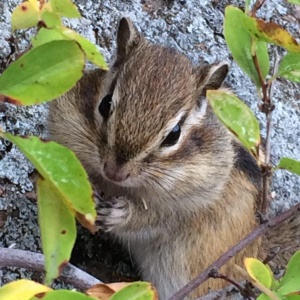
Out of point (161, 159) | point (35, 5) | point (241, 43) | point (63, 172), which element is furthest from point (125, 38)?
point (63, 172)

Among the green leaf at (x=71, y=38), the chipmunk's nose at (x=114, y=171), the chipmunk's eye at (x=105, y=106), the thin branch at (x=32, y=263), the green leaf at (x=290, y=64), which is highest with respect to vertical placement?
the green leaf at (x=290, y=64)

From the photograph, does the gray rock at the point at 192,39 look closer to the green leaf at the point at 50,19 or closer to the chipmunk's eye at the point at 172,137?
the chipmunk's eye at the point at 172,137

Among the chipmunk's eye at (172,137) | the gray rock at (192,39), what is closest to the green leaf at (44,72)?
the chipmunk's eye at (172,137)

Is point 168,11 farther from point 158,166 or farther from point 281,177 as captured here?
point 158,166

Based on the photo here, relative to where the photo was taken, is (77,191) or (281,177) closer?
(77,191)

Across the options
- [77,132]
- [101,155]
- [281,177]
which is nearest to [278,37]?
[101,155]

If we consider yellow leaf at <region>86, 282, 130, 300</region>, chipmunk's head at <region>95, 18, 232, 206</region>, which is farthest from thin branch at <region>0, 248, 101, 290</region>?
chipmunk's head at <region>95, 18, 232, 206</region>

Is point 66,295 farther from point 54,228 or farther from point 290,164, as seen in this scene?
point 290,164
